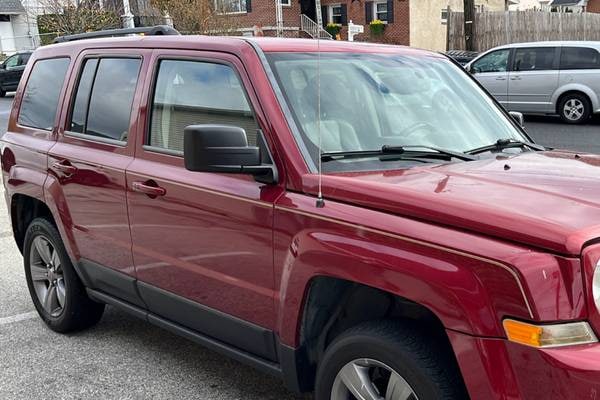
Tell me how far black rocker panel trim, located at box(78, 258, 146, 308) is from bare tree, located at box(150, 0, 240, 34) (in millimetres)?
21453

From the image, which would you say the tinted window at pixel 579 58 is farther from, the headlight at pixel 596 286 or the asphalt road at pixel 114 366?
the headlight at pixel 596 286

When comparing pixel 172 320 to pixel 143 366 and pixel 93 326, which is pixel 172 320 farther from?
pixel 93 326

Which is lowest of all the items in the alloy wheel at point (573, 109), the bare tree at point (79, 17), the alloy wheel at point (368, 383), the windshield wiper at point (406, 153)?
the alloy wheel at point (573, 109)

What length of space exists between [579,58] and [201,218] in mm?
13034

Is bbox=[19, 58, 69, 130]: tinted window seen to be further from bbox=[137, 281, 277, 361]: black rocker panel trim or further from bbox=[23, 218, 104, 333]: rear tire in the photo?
bbox=[137, 281, 277, 361]: black rocker panel trim

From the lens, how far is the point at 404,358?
2.39 metres

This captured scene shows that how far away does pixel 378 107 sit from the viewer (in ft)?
10.8

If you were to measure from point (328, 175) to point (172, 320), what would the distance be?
1.33 m

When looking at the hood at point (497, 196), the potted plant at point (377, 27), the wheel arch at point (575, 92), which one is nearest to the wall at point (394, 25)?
the potted plant at point (377, 27)

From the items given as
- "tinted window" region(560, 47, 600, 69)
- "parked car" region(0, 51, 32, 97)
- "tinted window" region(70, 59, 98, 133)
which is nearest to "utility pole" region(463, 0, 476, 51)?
"tinted window" region(560, 47, 600, 69)

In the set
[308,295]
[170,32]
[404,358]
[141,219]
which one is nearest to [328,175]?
[308,295]

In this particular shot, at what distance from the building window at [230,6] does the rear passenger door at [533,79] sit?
15.4m

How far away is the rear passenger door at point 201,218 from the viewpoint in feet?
9.87

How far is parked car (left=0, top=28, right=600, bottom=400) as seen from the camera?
2.13 meters
